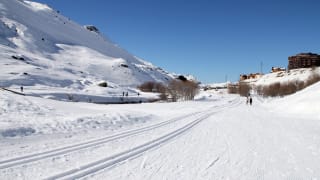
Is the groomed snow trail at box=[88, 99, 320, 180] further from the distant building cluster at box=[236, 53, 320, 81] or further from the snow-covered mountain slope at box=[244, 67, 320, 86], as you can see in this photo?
the distant building cluster at box=[236, 53, 320, 81]

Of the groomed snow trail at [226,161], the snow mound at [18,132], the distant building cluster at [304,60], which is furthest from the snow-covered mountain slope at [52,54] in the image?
the distant building cluster at [304,60]

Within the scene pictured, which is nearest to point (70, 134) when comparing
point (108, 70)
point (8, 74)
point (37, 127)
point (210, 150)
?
point (37, 127)

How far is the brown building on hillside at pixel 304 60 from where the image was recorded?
18312cm

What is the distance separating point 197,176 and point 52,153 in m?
4.11

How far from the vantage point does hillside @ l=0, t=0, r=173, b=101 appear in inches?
2937

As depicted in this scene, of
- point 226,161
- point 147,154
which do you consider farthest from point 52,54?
point 226,161

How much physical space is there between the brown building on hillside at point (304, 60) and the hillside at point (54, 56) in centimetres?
10125

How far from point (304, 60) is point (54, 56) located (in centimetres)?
14763

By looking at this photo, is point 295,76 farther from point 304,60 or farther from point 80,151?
point 80,151

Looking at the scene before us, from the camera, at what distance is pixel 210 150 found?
945cm

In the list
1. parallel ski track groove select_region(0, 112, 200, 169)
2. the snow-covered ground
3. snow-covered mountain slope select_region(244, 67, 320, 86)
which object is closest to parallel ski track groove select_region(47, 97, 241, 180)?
the snow-covered ground

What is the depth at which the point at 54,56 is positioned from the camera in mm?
121000

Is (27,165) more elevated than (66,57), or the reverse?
(66,57)

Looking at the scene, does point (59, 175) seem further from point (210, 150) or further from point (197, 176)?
point (210, 150)
